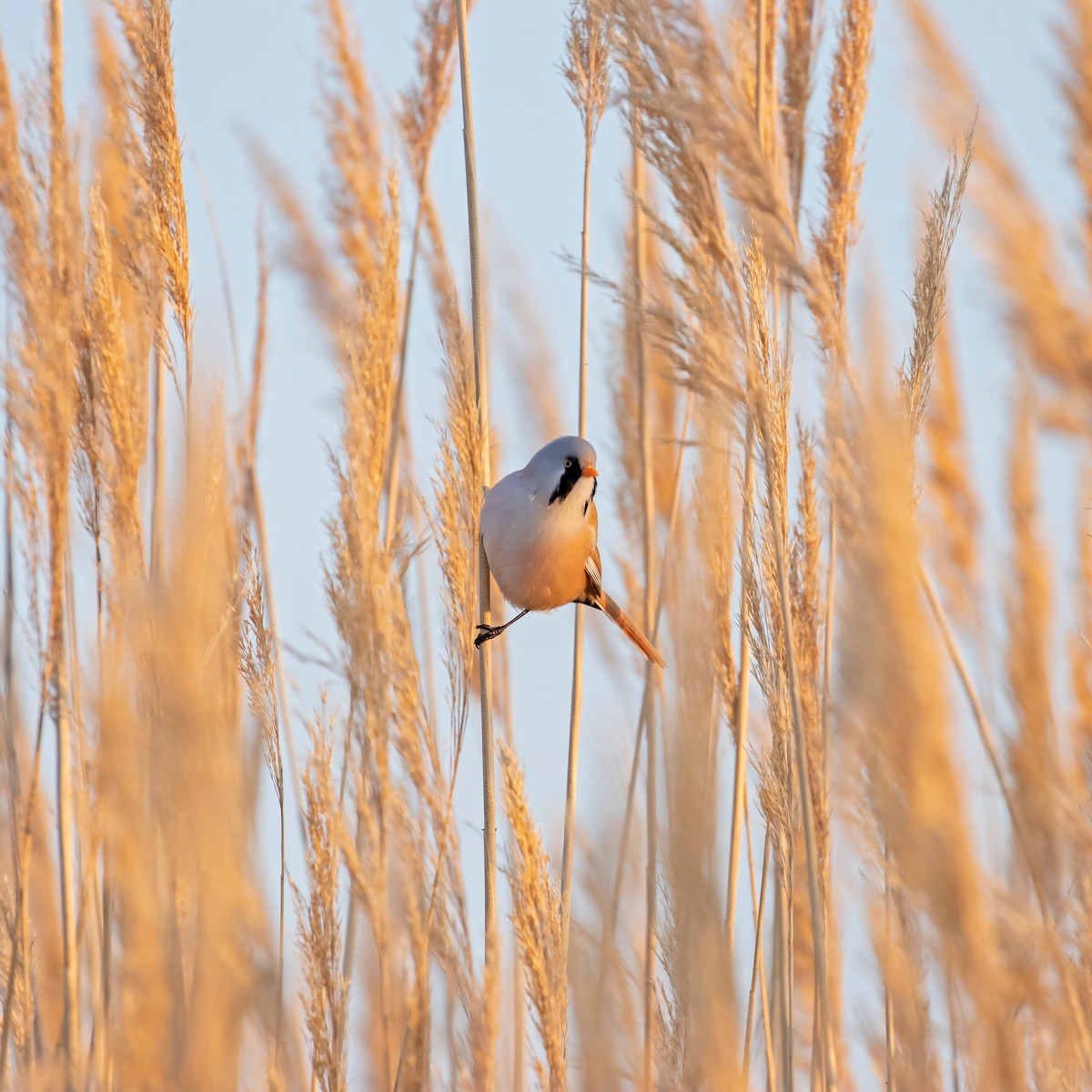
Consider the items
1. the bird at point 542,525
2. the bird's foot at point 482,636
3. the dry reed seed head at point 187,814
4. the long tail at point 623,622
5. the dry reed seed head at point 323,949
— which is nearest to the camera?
the dry reed seed head at point 187,814

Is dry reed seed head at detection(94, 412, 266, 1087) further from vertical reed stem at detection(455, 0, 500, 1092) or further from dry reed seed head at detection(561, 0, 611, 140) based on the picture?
dry reed seed head at detection(561, 0, 611, 140)

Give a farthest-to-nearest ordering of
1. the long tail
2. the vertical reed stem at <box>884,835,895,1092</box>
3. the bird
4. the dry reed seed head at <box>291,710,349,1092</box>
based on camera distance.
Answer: the long tail
the bird
the dry reed seed head at <box>291,710,349,1092</box>
the vertical reed stem at <box>884,835,895,1092</box>

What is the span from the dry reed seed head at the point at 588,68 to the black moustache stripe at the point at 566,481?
683 millimetres

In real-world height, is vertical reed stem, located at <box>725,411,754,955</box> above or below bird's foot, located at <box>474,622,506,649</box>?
below

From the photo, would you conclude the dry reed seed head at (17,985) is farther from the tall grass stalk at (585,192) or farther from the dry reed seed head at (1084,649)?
the dry reed seed head at (1084,649)

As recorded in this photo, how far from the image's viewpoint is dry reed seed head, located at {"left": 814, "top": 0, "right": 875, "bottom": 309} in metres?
2.28

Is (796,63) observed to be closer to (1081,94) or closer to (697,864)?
(1081,94)

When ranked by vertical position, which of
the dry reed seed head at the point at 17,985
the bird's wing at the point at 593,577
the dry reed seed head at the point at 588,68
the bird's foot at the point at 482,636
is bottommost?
the dry reed seed head at the point at 17,985

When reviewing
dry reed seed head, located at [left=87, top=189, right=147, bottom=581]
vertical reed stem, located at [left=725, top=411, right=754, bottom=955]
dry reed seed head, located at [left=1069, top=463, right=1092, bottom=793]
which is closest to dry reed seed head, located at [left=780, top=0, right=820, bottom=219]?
vertical reed stem, located at [left=725, top=411, right=754, bottom=955]

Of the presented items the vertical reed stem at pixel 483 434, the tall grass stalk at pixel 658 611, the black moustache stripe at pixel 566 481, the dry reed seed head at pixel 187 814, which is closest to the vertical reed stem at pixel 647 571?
the tall grass stalk at pixel 658 611

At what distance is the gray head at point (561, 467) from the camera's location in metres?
2.35

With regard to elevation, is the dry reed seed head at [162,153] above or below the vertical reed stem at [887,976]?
above

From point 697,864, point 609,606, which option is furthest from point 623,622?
point 697,864

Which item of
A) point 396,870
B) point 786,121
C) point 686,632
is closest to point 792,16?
point 786,121
